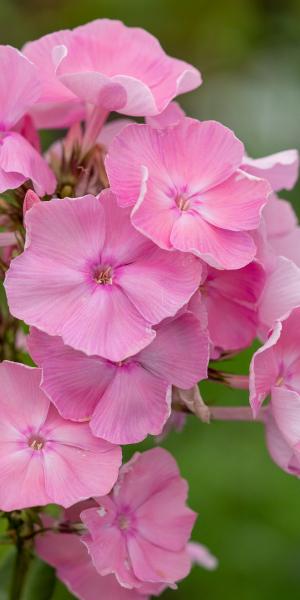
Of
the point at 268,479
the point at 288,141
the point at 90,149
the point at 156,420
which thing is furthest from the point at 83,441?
the point at 288,141

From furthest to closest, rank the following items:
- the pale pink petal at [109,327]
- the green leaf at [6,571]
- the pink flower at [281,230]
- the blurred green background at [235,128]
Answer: the blurred green background at [235,128] → the green leaf at [6,571] → the pink flower at [281,230] → the pale pink petal at [109,327]

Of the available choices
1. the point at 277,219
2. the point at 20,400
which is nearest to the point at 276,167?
the point at 277,219

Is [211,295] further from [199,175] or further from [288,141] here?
[288,141]

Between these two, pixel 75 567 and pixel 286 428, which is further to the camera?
pixel 75 567

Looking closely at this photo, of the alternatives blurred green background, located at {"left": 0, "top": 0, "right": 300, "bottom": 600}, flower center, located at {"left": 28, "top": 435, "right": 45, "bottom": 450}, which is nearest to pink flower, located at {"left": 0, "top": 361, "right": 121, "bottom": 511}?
flower center, located at {"left": 28, "top": 435, "right": 45, "bottom": 450}

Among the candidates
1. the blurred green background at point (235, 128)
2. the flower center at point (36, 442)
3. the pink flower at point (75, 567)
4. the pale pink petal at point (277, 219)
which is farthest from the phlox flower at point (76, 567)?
the blurred green background at point (235, 128)

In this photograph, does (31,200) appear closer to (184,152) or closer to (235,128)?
(184,152)

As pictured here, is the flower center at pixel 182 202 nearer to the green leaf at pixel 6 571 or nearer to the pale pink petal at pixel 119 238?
the pale pink petal at pixel 119 238
